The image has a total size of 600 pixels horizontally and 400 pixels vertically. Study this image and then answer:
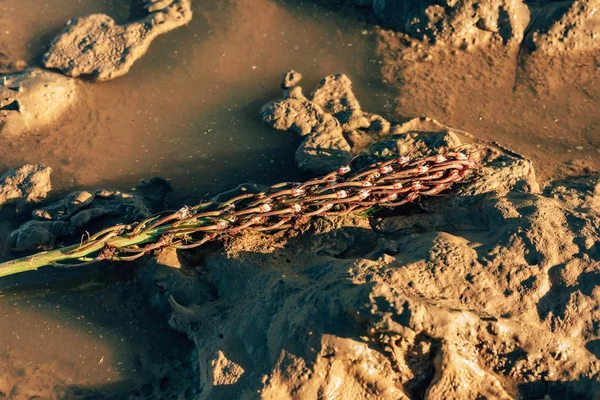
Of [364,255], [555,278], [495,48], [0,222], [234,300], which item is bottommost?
[0,222]

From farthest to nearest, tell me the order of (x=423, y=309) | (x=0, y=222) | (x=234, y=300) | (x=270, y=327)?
1. (x=0, y=222)
2. (x=234, y=300)
3. (x=270, y=327)
4. (x=423, y=309)

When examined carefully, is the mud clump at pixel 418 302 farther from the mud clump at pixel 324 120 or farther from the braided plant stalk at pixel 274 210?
the mud clump at pixel 324 120

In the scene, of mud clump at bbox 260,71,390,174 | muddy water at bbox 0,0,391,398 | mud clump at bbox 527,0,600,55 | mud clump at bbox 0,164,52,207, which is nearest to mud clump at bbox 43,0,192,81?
muddy water at bbox 0,0,391,398

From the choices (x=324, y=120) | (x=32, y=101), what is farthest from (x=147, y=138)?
(x=324, y=120)

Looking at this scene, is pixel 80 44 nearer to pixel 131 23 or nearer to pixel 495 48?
pixel 131 23

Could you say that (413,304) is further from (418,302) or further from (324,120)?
(324,120)

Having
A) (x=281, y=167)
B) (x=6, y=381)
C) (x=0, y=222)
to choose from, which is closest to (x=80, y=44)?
(x=0, y=222)
